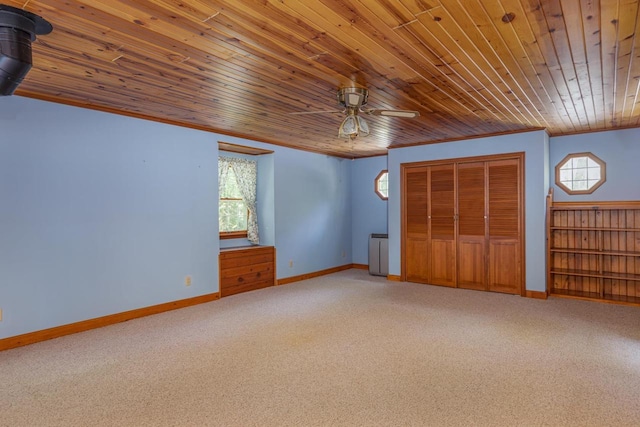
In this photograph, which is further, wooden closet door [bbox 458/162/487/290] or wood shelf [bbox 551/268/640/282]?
wooden closet door [bbox 458/162/487/290]

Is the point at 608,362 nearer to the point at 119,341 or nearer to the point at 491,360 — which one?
the point at 491,360

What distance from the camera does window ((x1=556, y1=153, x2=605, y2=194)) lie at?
532 cm

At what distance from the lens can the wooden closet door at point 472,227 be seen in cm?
561

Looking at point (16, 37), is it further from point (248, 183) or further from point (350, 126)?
point (248, 183)

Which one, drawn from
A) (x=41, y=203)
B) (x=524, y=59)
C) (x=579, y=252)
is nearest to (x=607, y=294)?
(x=579, y=252)

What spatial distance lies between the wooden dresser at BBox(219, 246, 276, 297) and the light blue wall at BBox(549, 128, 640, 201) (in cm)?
459

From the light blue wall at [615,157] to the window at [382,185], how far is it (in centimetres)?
296

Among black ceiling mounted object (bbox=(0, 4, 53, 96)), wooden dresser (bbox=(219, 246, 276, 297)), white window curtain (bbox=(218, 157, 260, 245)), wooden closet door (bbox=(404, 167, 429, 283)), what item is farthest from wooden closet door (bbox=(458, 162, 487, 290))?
black ceiling mounted object (bbox=(0, 4, 53, 96))

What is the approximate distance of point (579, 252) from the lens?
16.5 ft

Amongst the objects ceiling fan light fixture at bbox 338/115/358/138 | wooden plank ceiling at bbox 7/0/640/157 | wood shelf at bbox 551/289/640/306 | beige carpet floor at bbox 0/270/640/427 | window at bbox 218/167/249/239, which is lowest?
beige carpet floor at bbox 0/270/640/427

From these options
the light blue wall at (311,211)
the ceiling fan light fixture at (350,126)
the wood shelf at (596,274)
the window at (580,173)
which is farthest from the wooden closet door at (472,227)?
the ceiling fan light fixture at (350,126)

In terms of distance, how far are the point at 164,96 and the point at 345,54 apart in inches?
76.4

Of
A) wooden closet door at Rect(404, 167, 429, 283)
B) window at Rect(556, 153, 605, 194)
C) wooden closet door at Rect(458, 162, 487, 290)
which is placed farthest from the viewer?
wooden closet door at Rect(404, 167, 429, 283)

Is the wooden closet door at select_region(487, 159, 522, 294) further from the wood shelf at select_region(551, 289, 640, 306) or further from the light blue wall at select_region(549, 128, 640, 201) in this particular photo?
the light blue wall at select_region(549, 128, 640, 201)
